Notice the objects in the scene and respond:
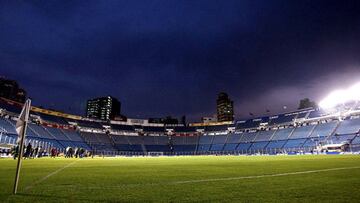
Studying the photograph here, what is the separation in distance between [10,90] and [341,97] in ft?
660

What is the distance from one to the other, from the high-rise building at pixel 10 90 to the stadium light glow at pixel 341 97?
192035 mm

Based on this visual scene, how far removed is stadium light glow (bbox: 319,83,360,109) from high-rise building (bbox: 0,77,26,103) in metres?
192

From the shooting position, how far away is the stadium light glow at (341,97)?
6045 cm

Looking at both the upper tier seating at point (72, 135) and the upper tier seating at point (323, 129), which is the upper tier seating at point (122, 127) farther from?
the upper tier seating at point (323, 129)

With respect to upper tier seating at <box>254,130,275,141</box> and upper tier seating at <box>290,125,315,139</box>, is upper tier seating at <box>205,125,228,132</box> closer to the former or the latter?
upper tier seating at <box>254,130,275,141</box>

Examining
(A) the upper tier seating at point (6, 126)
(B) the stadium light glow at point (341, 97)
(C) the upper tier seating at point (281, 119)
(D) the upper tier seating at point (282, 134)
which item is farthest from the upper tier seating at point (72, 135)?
(B) the stadium light glow at point (341, 97)

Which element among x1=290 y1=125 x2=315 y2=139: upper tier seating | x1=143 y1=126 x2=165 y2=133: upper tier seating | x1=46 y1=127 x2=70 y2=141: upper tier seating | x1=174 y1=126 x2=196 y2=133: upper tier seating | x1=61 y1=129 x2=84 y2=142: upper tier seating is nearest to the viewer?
x1=46 y1=127 x2=70 y2=141: upper tier seating

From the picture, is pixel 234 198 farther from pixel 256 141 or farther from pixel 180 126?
pixel 180 126

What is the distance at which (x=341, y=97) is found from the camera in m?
63.7

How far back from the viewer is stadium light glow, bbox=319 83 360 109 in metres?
60.5

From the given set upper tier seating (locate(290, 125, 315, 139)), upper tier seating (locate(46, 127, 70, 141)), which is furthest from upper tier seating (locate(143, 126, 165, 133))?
upper tier seating (locate(290, 125, 315, 139))

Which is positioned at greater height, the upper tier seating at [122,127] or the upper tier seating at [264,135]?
the upper tier seating at [122,127]

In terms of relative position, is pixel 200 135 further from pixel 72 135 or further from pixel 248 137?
pixel 72 135

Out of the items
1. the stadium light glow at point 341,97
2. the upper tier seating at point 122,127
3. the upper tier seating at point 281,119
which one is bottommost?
the upper tier seating at point 122,127
